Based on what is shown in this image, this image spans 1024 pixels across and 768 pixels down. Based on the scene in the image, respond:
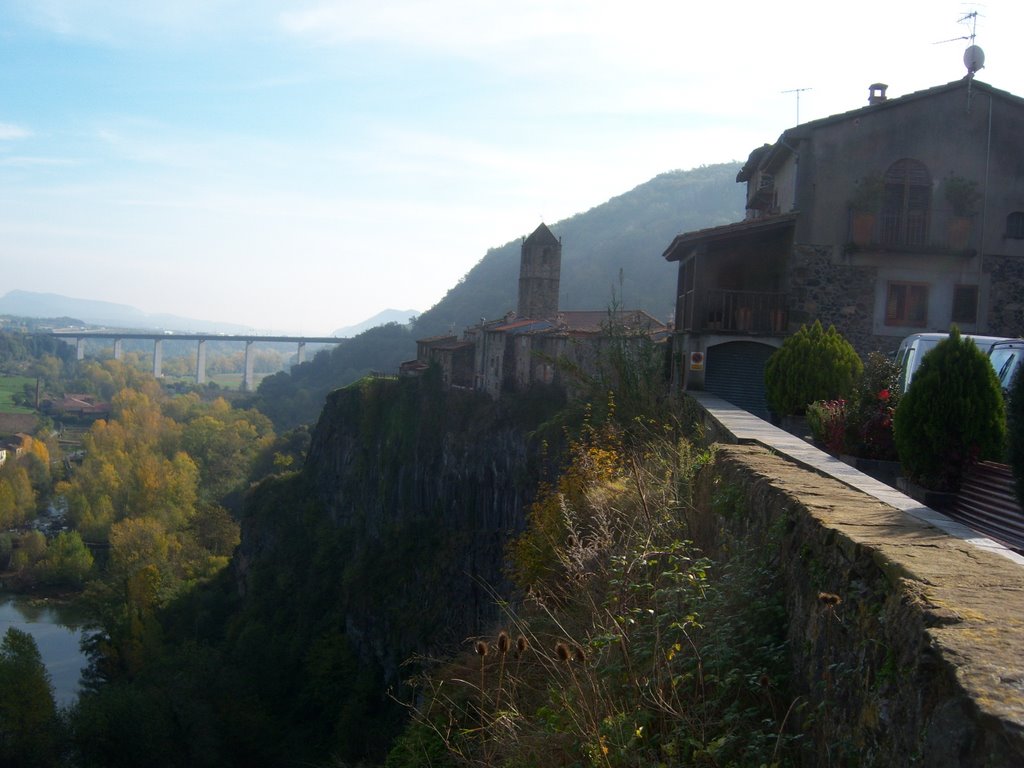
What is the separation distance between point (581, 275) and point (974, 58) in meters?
84.6

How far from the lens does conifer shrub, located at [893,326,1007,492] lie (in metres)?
7.97

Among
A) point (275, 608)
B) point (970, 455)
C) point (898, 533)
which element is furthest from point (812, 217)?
point (275, 608)

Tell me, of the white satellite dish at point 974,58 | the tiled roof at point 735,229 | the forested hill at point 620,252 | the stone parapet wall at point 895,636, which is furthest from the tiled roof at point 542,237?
the stone parapet wall at point 895,636

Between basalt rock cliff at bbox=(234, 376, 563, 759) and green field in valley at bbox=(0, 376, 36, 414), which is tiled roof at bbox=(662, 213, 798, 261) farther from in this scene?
green field in valley at bbox=(0, 376, 36, 414)

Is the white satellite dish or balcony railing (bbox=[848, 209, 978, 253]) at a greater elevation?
the white satellite dish

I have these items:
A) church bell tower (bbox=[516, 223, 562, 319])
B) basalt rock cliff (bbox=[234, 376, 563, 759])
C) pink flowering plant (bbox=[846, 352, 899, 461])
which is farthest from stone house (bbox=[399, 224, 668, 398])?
pink flowering plant (bbox=[846, 352, 899, 461])

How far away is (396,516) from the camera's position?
138 ft

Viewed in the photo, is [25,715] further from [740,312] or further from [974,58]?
[974,58]

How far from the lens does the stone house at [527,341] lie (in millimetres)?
32756

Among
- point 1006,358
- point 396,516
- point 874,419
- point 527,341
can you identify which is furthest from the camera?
point 396,516

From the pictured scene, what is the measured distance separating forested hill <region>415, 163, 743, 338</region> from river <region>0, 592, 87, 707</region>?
47.6 m

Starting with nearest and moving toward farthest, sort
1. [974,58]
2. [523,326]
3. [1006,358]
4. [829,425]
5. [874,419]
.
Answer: [1006,358] < [874,419] < [829,425] < [974,58] < [523,326]

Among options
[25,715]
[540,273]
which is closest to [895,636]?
[25,715]

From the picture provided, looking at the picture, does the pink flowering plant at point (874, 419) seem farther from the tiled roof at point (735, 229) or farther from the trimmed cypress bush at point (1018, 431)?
the tiled roof at point (735, 229)
